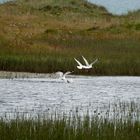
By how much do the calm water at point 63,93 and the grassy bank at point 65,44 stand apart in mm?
1157

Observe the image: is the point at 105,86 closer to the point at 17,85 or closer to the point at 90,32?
the point at 17,85

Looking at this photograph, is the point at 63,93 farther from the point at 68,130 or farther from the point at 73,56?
the point at 68,130

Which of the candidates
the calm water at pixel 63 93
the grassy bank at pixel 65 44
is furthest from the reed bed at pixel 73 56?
the calm water at pixel 63 93

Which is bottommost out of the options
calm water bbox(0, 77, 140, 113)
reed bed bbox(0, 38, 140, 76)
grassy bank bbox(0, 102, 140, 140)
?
grassy bank bbox(0, 102, 140, 140)

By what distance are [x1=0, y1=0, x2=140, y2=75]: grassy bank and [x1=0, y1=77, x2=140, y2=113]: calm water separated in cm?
116

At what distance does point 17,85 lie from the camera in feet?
85.6

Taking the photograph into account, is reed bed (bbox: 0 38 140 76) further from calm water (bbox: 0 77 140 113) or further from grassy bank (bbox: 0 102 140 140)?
grassy bank (bbox: 0 102 140 140)

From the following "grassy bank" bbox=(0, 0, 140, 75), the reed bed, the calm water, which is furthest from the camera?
"grassy bank" bbox=(0, 0, 140, 75)

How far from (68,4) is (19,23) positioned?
23.1m

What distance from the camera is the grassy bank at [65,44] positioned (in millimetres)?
31172

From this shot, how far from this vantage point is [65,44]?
38125 mm

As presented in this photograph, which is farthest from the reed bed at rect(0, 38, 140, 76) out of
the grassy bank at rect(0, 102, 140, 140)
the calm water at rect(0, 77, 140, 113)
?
the grassy bank at rect(0, 102, 140, 140)

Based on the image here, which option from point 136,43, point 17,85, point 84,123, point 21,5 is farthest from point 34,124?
point 21,5

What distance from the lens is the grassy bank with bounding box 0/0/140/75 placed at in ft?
102
